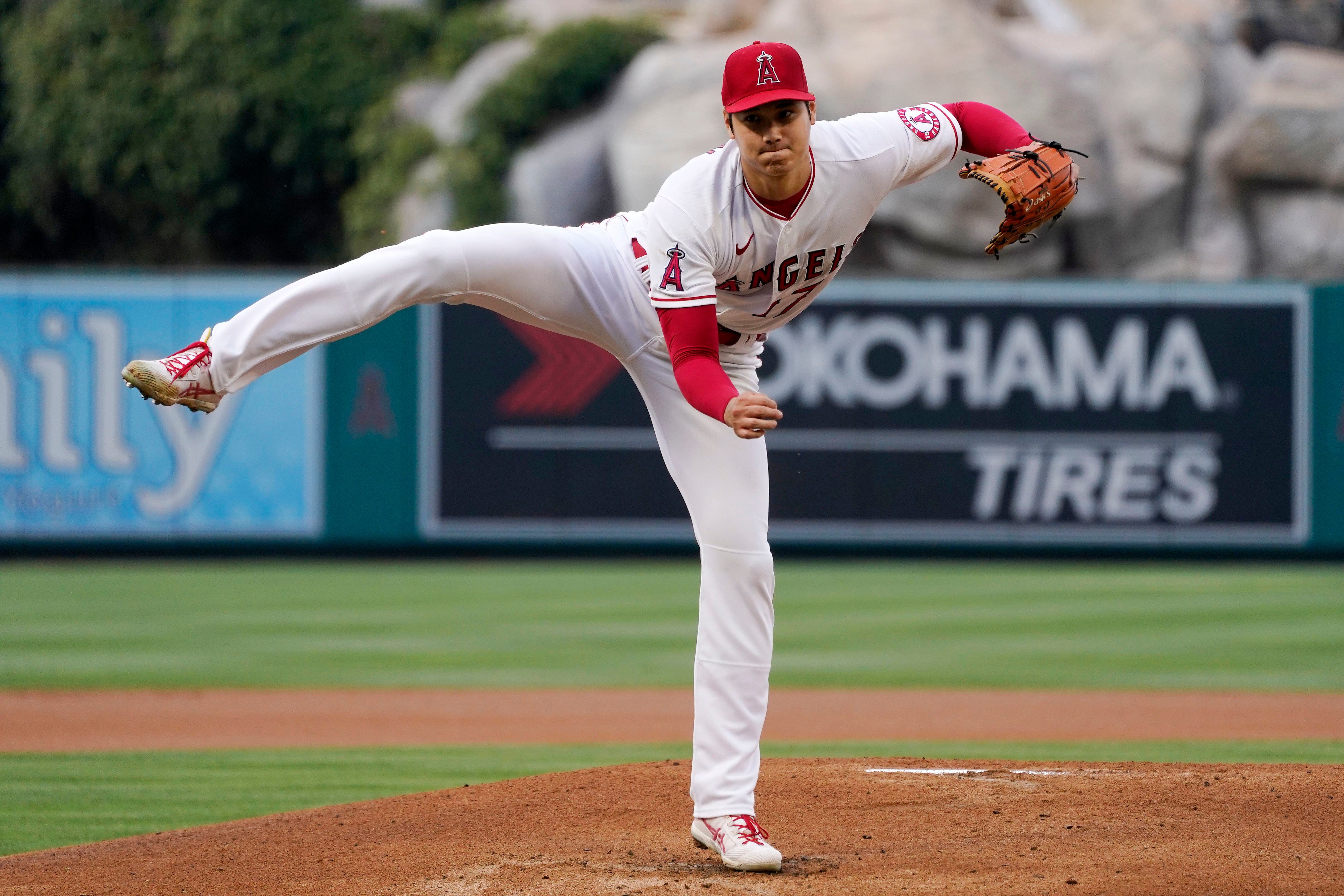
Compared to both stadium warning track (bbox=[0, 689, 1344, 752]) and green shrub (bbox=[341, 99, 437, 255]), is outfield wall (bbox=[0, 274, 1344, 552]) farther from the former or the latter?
green shrub (bbox=[341, 99, 437, 255])

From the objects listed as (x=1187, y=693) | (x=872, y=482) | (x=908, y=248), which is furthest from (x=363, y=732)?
(x=908, y=248)

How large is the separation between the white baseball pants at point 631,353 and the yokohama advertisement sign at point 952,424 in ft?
27.7

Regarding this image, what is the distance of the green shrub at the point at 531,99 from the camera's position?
1883cm

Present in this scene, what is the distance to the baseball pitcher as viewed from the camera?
11.5ft

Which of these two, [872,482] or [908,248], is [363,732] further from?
[908,248]

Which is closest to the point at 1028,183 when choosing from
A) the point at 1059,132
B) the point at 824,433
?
the point at 824,433

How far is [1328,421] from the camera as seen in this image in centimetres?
1234

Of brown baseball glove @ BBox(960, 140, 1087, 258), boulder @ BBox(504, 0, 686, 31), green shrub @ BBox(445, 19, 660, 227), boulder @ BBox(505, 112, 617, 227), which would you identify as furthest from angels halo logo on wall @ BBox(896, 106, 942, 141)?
boulder @ BBox(504, 0, 686, 31)

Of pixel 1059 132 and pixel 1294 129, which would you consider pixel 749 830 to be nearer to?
pixel 1059 132

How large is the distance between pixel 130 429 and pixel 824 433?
17.8 feet

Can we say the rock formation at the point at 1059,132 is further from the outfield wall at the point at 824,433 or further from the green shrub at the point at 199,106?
the outfield wall at the point at 824,433

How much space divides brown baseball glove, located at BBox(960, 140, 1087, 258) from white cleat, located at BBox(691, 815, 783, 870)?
57.2 inches

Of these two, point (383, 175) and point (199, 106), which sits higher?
point (199, 106)

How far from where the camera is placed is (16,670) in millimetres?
7832
